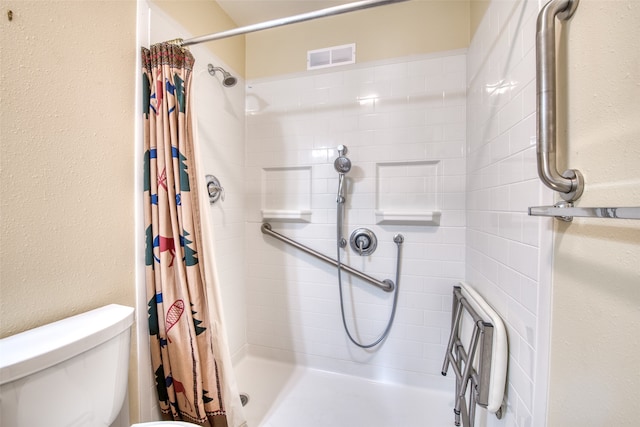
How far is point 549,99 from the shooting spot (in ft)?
1.85

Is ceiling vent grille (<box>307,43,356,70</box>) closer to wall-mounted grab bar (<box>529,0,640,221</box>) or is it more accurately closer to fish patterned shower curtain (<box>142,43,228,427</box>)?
fish patterned shower curtain (<box>142,43,228,427</box>)

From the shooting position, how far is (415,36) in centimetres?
142

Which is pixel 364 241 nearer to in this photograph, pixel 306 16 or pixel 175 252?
pixel 175 252

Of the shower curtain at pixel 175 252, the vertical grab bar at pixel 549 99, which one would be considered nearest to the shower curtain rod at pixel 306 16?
the shower curtain at pixel 175 252

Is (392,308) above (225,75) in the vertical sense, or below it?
below

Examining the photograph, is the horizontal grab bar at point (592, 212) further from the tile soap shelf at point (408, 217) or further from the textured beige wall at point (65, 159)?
the textured beige wall at point (65, 159)

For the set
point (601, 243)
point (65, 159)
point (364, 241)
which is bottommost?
point (364, 241)

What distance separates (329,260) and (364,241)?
0.88 ft

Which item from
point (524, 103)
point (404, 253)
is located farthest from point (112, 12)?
point (404, 253)

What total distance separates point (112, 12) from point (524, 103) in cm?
150

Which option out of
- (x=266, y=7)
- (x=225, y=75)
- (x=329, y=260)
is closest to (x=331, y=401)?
(x=329, y=260)

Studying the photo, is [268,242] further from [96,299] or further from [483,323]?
[483,323]

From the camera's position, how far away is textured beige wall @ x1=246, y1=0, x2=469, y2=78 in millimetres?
1365

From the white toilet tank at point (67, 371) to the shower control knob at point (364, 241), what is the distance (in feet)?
3.75
